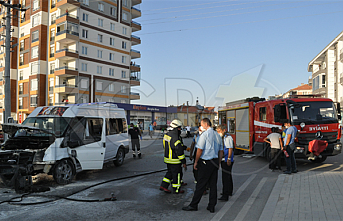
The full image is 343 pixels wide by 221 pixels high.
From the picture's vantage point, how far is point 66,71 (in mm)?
37688

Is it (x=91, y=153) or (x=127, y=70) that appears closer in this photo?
(x=91, y=153)

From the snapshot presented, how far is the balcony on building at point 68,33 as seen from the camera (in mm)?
37531

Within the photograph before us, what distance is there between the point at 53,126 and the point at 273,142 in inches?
285

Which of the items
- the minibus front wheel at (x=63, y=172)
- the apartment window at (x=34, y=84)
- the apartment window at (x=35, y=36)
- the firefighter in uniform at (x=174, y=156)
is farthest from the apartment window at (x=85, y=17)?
the firefighter in uniform at (x=174, y=156)

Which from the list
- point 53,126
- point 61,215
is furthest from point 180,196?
point 53,126

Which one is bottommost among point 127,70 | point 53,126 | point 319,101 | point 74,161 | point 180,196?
point 180,196

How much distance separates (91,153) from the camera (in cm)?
858

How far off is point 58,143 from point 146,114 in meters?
39.5

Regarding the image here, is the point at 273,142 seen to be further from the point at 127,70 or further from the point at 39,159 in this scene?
the point at 127,70

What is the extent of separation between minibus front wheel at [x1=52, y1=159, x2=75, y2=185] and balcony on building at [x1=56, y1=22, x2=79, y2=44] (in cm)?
3328

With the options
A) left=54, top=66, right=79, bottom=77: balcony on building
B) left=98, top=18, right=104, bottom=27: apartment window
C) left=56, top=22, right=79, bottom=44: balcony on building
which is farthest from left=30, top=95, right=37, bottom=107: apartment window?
left=98, top=18, right=104, bottom=27: apartment window

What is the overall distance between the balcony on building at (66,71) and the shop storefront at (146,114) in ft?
24.0

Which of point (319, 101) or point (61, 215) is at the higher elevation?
point (319, 101)

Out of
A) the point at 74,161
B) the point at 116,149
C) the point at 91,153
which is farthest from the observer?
the point at 116,149
